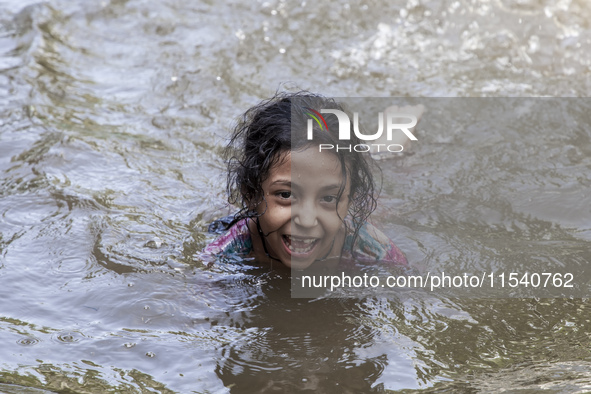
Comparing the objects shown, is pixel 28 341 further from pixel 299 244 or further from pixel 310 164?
pixel 310 164

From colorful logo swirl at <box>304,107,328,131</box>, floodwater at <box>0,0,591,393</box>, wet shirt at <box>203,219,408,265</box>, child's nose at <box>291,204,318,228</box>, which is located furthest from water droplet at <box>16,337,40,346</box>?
colorful logo swirl at <box>304,107,328,131</box>

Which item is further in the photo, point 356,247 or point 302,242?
point 356,247

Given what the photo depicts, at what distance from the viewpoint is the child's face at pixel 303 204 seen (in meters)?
3.07

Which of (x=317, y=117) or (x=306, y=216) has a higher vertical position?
(x=317, y=117)

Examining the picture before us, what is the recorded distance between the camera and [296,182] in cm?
307

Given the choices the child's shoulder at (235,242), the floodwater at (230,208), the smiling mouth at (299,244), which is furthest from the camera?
the child's shoulder at (235,242)

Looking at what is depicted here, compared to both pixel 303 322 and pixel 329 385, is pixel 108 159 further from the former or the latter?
pixel 329 385

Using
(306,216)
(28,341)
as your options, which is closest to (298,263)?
(306,216)

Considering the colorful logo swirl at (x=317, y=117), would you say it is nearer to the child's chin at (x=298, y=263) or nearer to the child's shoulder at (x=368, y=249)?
the child's chin at (x=298, y=263)

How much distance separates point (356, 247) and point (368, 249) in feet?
0.21

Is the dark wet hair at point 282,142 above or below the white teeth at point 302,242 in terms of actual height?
above

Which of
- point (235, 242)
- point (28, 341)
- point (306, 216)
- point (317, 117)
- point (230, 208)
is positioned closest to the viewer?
point (28, 341)

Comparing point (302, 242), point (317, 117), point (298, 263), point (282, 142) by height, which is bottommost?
point (298, 263)

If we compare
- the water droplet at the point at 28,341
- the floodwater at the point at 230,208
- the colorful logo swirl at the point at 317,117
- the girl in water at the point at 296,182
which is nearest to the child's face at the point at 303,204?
the girl in water at the point at 296,182
